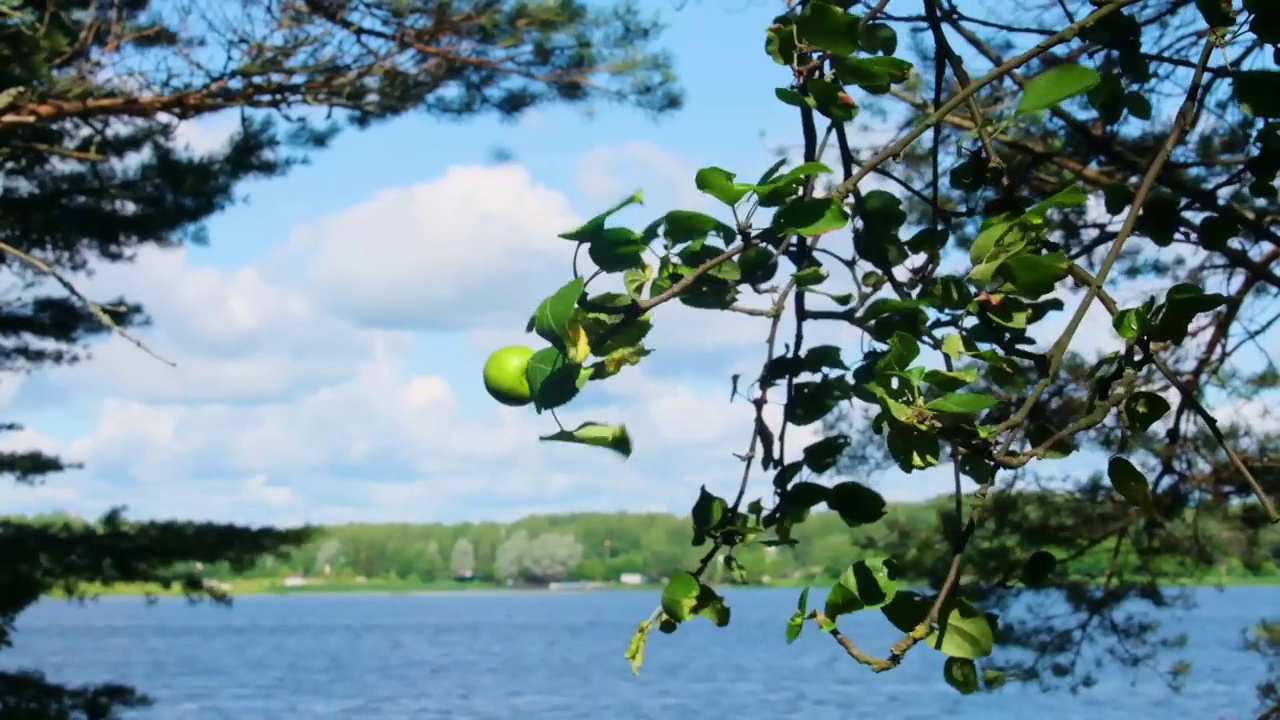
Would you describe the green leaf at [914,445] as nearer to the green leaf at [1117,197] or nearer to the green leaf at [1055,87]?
the green leaf at [1055,87]

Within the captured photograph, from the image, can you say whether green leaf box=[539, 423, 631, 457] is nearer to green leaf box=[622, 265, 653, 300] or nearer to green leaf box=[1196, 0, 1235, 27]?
green leaf box=[622, 265, 653, 300]

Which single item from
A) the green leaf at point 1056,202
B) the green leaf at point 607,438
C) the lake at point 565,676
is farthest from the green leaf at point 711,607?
the lake at point 565,676

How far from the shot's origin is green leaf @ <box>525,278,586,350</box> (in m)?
0.48

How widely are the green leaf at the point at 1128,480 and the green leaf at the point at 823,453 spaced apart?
0.13m

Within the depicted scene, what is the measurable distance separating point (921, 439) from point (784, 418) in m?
0.16

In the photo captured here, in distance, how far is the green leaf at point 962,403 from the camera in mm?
490

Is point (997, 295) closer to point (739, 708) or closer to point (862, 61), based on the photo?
point (862, 61)

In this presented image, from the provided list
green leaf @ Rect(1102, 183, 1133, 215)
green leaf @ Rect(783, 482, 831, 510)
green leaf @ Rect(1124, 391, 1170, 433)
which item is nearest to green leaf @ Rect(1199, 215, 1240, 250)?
green leaf @ Rect(1102, 183, 1133, 215)

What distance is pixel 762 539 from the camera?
0.69 metres

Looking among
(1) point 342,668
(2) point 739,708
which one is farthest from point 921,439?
(1) point 342,668

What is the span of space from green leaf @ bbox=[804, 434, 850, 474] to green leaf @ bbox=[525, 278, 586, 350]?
22 centimetres

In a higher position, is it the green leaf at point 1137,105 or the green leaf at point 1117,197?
the green leaf at point 1137,105

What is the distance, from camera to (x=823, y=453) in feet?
2.24

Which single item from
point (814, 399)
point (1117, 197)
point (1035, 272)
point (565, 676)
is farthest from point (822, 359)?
point (565, 676)
